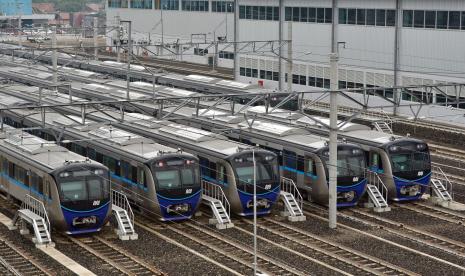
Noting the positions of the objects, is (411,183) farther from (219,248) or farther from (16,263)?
(16,263)

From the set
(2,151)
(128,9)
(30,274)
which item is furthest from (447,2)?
(128,9)

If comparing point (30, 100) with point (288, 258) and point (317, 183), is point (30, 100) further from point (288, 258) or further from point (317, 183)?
point (288, 258)

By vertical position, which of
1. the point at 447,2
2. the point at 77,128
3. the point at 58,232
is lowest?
the point at 58,232

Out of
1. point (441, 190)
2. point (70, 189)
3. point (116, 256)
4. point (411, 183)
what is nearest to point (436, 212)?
point (411, 183)

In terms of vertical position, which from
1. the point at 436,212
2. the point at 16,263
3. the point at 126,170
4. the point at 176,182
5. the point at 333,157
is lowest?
the point at 436,212

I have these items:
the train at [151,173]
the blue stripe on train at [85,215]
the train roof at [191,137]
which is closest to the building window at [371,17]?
the train roof at [191,137]

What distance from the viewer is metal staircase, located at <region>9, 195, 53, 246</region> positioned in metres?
27.0

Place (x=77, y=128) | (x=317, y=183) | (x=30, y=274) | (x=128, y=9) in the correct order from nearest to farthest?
1. (x=30, y=274)
2. (x=317, y=183)
3. (x=77, y=128)
4. (x=128, y=9)

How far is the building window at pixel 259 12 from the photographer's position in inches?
2427

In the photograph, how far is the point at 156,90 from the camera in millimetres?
47594

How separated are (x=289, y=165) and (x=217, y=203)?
3.62 meters

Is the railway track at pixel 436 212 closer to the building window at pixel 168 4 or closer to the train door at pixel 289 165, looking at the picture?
the train door at pixel 289 165

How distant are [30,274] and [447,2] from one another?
98.2 ft

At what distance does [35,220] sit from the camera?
27344 mm
